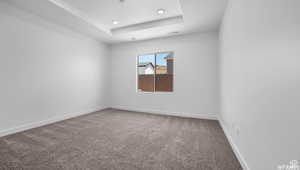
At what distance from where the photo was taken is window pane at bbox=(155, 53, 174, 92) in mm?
4207

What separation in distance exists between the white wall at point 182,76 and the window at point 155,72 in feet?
0.71

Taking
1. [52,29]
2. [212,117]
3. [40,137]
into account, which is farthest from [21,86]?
[212,117]

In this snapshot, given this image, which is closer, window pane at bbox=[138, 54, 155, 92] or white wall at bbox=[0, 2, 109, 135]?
white wall at bbox=[0, 2, 109, 135]

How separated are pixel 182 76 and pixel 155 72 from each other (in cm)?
106

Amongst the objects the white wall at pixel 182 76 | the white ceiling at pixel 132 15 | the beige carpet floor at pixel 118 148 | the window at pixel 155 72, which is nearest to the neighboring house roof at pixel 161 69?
the window at pixel 155 72

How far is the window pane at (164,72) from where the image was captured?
166 inches

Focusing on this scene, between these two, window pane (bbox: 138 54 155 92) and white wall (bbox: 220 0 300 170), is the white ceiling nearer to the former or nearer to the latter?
window pane (bbox: 138 54 155 92)

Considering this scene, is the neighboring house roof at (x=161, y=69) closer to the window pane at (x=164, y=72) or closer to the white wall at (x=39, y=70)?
the window pane at (x=164, y=72)

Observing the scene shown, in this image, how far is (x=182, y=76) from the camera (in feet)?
12.7

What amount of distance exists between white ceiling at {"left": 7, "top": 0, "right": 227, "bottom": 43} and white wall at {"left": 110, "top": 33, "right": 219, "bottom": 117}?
41cm

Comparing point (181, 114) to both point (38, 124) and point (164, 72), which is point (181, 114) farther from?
point (38, 124)

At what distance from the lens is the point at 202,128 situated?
2.84m

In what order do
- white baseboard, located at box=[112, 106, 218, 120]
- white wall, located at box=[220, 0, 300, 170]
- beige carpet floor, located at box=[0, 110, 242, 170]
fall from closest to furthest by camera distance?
white wall, located at box=[220, 0, 300, 170] < beige carpet floor, located at box=[0, 110, 242, 170] < white baseboard, located at box=[112, 106, 218, 120]

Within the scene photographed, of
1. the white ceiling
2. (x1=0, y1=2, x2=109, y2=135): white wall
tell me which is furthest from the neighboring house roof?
(x1=0, y1=2, x2=109, y2=135): white wall
